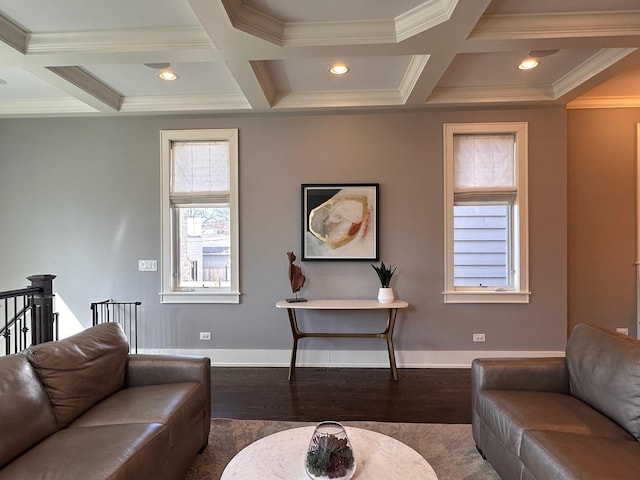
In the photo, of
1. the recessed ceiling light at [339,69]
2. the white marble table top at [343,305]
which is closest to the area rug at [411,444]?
the white marble table top at [343,305]

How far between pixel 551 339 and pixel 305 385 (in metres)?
2.74

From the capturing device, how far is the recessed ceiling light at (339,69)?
3139 millimetres

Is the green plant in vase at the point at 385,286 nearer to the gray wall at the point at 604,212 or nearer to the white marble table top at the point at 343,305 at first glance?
the white marble table top at the point at 343,305

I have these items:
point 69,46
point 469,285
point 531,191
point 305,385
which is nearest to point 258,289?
point 305,385

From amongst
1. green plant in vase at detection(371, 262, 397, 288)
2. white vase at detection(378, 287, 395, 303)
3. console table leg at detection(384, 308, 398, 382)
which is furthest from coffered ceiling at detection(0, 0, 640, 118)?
console table leg at detection(384, 308, 398, 382)

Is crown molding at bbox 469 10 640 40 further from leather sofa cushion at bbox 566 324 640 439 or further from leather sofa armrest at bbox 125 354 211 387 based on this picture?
leather sofa armrest at bbox 125 354 211 387

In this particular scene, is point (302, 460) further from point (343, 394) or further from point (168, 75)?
point (168, 75)

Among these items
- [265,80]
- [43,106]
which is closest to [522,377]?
[265,80]

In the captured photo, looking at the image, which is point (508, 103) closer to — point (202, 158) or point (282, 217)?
point (282, 217)

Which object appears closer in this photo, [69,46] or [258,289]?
[69,46]

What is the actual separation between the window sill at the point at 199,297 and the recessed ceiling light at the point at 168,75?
2.25 meters

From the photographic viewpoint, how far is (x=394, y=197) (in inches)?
156

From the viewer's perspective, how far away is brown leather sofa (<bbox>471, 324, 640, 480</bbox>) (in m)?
1.48

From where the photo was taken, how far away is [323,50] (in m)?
2.71
